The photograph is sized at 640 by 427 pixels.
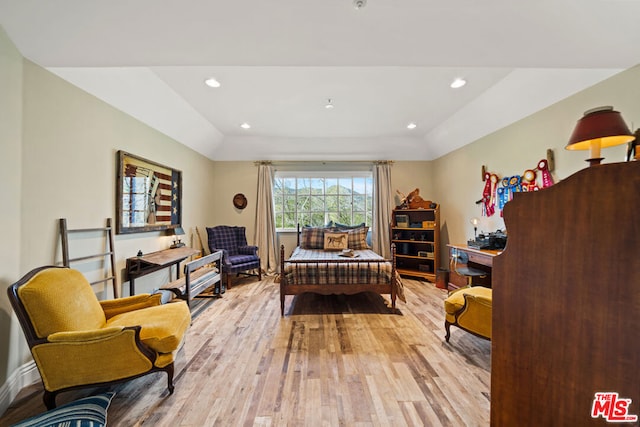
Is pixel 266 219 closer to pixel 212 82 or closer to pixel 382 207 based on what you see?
pixel 382 207

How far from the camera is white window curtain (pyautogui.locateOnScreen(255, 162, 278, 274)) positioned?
5000 mm

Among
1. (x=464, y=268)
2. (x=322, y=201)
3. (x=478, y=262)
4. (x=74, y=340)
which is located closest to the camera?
(x=74, y=340)

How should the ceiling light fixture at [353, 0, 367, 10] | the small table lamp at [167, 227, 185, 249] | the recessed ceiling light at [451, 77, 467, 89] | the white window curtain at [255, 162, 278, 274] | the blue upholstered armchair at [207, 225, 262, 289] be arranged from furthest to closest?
the white window curtain at [255, 162, 278, 274] < the blue upholstered armchair at [207, 225, 262, 289] < the small table lamp at [167, 227, 185, 249] < the recessed ceiling light at [451, 77, 467, 89] < the ceiling light fixture at [353, 0, 367, 10]

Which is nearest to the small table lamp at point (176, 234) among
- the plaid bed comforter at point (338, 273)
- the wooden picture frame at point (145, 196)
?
the wooden picture frame at point (145, 196)

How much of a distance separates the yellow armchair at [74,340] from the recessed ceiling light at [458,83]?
11.8 ft

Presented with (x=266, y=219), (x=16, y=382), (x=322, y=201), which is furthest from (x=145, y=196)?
(x=322, y=201)

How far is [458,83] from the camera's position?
2762 millimetres

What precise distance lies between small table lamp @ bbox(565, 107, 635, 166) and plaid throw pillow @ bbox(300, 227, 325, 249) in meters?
3.46

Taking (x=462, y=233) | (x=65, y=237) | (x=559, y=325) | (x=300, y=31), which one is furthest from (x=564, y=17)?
(x=65, y=237)

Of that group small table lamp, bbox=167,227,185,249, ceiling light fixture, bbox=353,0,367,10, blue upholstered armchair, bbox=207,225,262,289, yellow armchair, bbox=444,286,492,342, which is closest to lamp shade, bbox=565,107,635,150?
yellow armchair, bbox=444,286,492,342

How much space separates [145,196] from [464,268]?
413 cm

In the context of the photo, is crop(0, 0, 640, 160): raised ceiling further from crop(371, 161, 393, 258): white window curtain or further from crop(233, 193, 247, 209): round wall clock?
crop(233, 193, 247, 209): round wall clock

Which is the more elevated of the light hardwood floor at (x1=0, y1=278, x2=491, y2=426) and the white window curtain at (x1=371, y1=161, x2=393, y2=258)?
the white window curtain at (x1=371, y1=161, x2=393, y2=258)

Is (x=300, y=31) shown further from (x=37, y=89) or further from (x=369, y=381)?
(x=369, y=381)
